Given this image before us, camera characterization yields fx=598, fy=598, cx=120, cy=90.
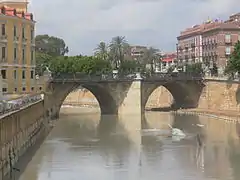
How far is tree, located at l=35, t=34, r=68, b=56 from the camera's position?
445 ft

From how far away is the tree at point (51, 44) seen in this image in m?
136

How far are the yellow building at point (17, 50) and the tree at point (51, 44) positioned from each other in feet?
219

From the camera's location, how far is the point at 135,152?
147ft

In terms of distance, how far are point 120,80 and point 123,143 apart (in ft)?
91.9

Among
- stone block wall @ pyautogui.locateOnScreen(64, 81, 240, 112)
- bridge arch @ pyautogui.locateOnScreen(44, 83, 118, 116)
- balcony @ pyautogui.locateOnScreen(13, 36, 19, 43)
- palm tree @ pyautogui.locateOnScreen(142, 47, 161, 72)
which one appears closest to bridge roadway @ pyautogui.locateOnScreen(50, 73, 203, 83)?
bridge arch @ pyautogui.locateOnScreen(44, 83, 118, 116)

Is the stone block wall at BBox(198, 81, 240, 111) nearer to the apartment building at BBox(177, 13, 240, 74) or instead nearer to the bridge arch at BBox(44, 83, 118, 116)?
the bridge arch at BBox(44, 83, 118, 116)

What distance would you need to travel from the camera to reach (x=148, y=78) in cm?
7962

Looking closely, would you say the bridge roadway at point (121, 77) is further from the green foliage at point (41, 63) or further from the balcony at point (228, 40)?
the balcony at point (228, 40)

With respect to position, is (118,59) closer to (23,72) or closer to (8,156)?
(23,72)

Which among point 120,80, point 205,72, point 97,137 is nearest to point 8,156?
point 97,137

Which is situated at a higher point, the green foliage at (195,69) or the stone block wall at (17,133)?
the green foliage at (195,69)

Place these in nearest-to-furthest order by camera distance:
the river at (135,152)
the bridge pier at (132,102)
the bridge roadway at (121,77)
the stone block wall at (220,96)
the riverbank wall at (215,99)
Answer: the river at (135,152) → the bridge roadway at (121,77) → the riverbank wall at (215,99) → the stone block wall at (220,96) → the bridge pier at (132,102)

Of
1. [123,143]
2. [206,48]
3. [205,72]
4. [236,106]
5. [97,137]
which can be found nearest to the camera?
[123,143]

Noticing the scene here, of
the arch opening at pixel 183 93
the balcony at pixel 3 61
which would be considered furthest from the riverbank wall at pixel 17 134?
the arch opening at pixel 183 93
